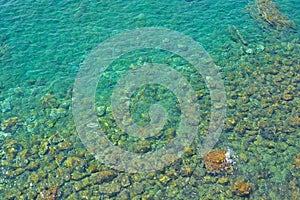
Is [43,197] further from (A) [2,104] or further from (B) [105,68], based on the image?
(B) [105,68]

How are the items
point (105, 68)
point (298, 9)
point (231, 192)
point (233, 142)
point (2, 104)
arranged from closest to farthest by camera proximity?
point (231, 192)
point (233, 142)
point (2, 104)
point (105, 68)
point (298, 9)

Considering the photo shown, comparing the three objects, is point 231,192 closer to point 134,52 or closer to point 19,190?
point 19,190

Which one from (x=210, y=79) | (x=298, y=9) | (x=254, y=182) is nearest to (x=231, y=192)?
(x=254, y=182)

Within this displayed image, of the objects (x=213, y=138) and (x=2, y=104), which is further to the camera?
(x=2, y=104)

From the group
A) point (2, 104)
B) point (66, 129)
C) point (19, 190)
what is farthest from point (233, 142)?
point (2, 104)

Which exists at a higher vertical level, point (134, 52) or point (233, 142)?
point (134, 52)

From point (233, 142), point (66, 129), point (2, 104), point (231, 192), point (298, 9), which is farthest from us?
point (298, 9)
